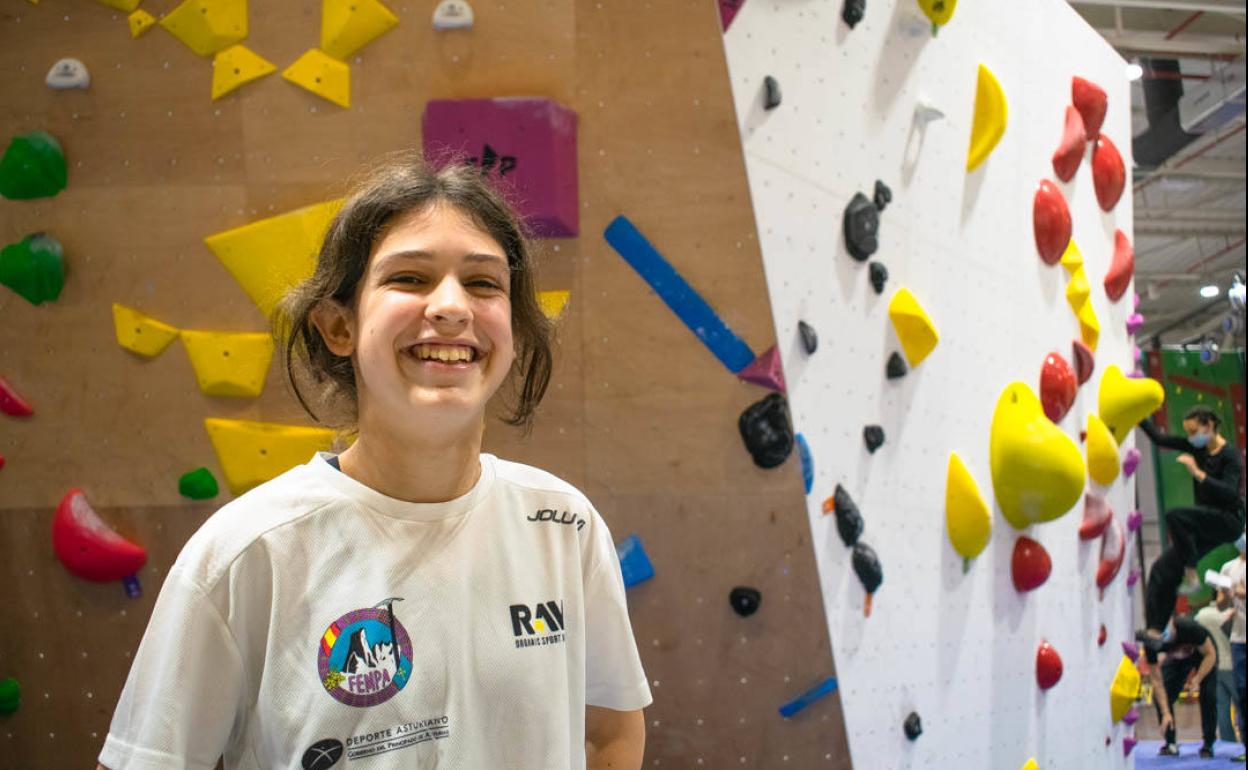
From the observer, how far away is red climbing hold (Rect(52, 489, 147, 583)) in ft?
8.42

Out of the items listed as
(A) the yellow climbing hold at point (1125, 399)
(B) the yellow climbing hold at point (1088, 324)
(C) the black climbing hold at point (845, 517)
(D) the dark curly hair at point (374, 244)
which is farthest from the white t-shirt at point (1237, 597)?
(D) the dark curly hair at point (374, 244)

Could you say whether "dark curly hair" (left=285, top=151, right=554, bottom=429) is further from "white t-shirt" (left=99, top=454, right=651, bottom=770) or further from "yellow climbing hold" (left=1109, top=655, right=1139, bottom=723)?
"yellow climbing hold" (left=1109, top=655, right=1139, bottom=723)

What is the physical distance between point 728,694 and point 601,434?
729 mm

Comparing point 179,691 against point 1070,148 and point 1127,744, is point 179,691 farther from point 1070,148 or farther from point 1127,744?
point 1127,744

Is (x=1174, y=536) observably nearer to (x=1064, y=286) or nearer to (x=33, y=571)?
(x=1064, y=286)

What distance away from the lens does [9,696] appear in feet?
8.48

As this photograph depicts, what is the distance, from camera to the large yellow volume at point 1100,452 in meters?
4.00

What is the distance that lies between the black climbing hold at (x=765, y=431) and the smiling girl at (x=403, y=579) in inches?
53.8

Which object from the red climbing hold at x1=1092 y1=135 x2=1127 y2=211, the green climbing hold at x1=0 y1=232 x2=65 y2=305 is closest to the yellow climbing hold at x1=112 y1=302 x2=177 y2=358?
the green climbing hold at x1=0 y1=232 x2=65 y2=305

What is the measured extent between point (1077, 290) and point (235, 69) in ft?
9.90

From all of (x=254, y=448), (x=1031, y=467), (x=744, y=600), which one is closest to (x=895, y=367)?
(x=1031, y=467)

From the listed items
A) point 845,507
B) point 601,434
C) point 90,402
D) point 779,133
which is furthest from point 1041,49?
point 90,402

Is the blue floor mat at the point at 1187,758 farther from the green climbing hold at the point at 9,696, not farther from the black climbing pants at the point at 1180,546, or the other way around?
the green climbing hold at the point at 9,696

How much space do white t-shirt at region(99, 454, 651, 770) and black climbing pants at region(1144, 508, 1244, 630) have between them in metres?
3.94
